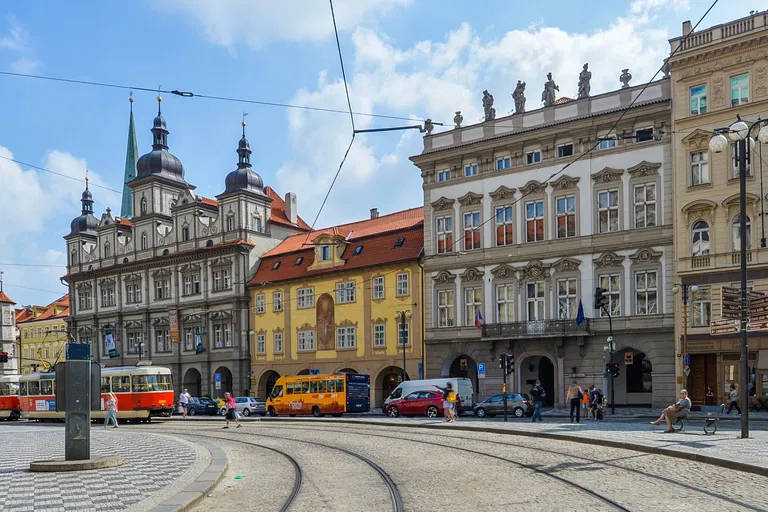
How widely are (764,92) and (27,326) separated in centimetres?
8089

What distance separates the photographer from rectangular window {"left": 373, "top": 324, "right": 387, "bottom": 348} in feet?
171

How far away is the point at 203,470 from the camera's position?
15727 mm

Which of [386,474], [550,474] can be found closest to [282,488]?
[386,474]

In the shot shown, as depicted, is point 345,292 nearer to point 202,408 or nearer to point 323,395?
point 202,408

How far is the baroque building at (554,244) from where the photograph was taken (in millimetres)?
40688

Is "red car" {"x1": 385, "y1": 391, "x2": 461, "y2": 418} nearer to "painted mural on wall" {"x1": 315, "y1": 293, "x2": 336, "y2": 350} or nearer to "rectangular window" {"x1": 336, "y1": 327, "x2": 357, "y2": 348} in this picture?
"rectangular window" {"x1": 336, "y1": 327, "x2": 357, "y2": 348}

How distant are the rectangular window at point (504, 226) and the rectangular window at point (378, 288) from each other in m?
9.03

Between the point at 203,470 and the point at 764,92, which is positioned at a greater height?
the point at 764,92

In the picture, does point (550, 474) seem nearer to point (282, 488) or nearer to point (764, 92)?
point (282, 488)

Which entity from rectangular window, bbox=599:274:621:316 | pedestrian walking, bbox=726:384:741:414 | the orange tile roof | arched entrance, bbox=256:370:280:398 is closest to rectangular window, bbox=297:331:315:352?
arched entrance, bbox=256:370:280:398

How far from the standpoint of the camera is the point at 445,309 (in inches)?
1912

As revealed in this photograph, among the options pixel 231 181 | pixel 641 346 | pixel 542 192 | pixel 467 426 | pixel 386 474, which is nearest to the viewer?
pixel 386 474

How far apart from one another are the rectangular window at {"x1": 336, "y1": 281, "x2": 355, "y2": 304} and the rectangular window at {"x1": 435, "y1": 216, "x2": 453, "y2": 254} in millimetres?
7874

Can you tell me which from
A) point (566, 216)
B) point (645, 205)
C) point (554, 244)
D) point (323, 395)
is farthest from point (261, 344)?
point (645, 205)
